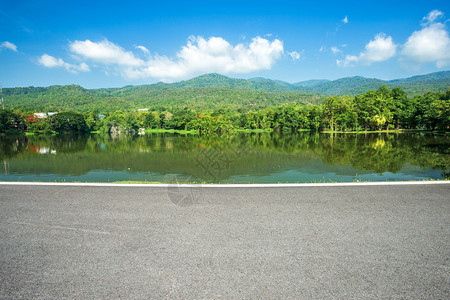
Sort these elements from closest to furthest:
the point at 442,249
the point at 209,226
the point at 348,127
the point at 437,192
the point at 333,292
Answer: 1. the point at 333,292
2. the point at 442,249
3. the point at 209,226
4. the point at 437,192
5. the point at 348,127

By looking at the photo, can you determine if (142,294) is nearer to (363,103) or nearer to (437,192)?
(437,192)

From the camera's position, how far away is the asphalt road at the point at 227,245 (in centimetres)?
268

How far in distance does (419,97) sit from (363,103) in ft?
36.5

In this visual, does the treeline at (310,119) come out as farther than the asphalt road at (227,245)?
Yes

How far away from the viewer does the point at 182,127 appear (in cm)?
8431

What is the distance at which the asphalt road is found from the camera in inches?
106

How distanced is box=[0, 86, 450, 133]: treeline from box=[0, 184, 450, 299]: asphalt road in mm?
48416

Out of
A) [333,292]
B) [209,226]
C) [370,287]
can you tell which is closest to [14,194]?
[209,226]

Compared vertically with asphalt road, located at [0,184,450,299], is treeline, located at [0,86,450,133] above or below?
above

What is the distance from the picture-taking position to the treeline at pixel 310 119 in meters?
50.8

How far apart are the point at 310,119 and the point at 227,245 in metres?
68.0

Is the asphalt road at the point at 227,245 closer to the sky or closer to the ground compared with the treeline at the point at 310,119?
closer to the ground

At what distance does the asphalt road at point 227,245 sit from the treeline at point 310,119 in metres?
48.4

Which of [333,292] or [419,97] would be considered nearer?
[333,292]
